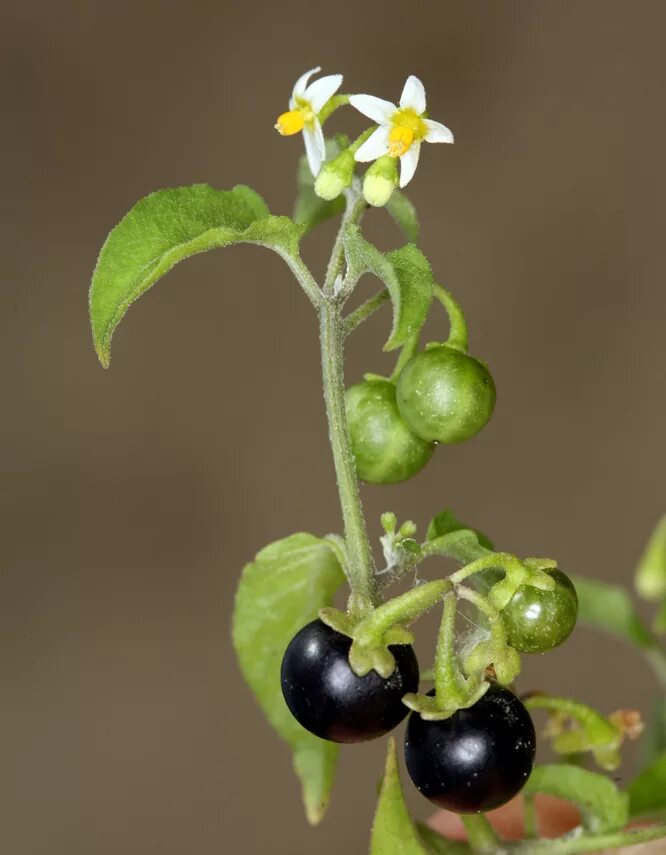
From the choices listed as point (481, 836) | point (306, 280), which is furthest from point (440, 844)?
point (306, 280)

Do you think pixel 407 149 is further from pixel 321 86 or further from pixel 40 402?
pixel 40 402

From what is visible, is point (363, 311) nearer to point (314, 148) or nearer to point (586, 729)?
point (314, 148)

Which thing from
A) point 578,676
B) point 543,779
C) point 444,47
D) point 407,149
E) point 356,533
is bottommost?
point 578,676

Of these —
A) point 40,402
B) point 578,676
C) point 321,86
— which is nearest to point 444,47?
point 40,402

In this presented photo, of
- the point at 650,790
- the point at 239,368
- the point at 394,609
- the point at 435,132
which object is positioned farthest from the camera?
the point at 239,368

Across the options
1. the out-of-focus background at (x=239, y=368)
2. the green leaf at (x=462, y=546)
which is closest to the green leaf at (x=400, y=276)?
the green leaf at (x=462, y=546)

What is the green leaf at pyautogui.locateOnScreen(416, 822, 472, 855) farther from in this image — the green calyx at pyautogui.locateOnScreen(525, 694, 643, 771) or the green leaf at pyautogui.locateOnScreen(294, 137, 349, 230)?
the green leaf at pyautogui.locateOnScreen(294, 137, 349, 230)

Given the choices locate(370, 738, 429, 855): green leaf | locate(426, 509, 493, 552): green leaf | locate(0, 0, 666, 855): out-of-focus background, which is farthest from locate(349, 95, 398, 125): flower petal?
locate(0, 0, 666, 855): out-of-focus background
